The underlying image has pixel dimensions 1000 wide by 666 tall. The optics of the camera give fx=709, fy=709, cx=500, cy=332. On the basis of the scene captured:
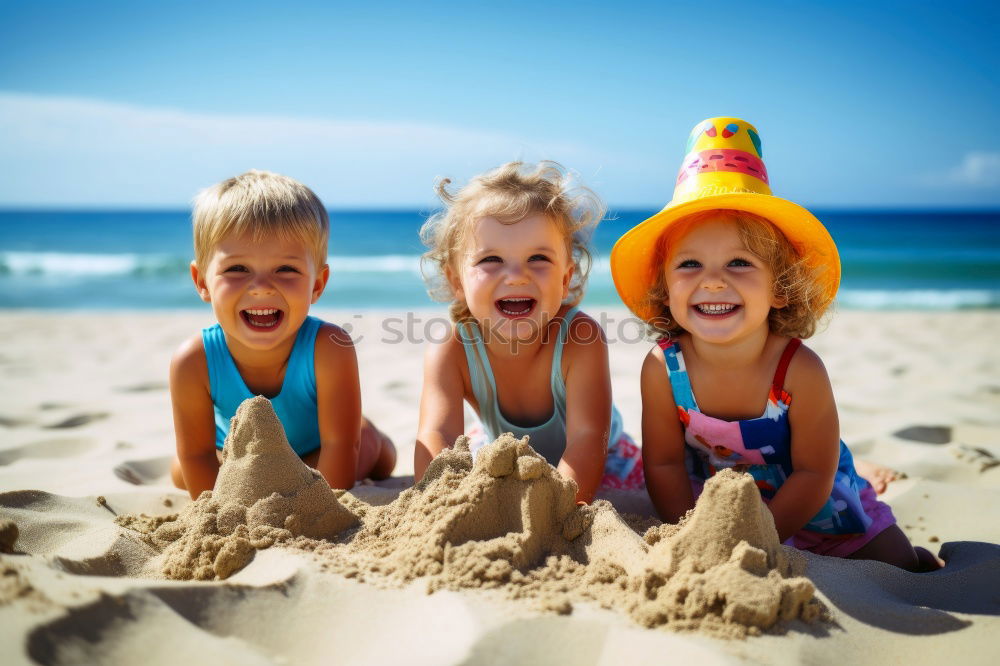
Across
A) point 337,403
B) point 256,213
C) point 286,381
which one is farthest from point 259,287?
point 337,403

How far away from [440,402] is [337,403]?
1.38ft

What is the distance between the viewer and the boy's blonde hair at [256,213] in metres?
2.73

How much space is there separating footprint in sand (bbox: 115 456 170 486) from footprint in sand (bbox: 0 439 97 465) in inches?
13.9

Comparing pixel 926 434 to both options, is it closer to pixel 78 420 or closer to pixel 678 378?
pixel 678 378

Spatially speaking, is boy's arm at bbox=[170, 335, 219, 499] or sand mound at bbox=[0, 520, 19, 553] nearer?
sand mound at bbox=[0, 520, 19, 553]

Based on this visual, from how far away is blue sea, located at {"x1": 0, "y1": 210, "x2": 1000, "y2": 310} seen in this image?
12.3 m

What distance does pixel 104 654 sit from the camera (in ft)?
4.41

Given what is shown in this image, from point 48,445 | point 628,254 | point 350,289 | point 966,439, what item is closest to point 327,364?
point 628,254

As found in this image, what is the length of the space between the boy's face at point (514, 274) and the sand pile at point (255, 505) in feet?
3.30


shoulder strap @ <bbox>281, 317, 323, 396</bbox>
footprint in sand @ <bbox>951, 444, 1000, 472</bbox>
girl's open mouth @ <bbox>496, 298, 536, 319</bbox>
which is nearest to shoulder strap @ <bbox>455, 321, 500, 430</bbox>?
girl's open mouth @ <bbox>496, 298, 536, 319</bbox>

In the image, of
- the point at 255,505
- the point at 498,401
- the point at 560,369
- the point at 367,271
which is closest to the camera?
the point at 255,505

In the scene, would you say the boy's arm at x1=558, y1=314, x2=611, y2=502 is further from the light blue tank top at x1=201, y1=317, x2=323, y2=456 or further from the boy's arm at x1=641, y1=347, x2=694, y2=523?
the light blue tank top at x1=201, y1=317, x2=323, y2=456

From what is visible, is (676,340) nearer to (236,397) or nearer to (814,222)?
(814,222)

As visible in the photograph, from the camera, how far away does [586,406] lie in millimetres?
2785
